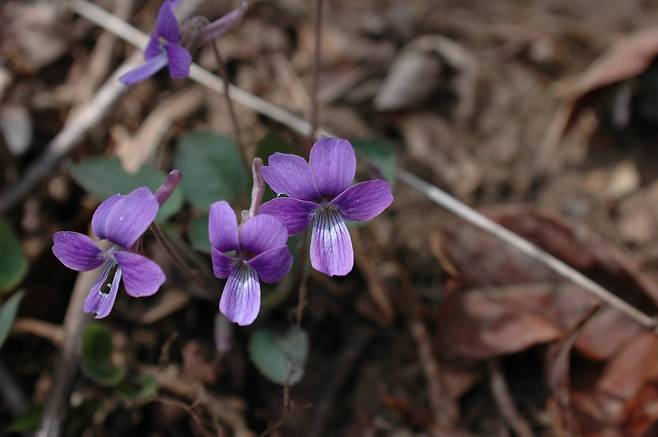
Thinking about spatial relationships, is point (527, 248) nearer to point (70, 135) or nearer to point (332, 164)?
point (332, 164)

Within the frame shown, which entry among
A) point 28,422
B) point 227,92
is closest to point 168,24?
point 227,92

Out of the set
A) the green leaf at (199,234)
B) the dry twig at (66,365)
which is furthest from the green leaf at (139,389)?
the green leaf at (199,234)

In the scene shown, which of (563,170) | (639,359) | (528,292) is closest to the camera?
(639,359)

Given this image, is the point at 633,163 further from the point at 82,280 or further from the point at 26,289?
the point at 26,289

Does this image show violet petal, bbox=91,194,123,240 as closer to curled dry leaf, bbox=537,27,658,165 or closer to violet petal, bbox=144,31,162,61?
violet petal, bbox=144,31,162,61

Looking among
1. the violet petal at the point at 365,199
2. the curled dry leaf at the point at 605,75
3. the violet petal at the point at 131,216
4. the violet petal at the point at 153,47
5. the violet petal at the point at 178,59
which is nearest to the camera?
the violet petal at the point at 131,216


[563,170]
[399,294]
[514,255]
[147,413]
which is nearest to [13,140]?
[147,413]

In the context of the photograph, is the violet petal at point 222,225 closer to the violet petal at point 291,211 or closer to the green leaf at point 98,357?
the violet petal at point 291,211
